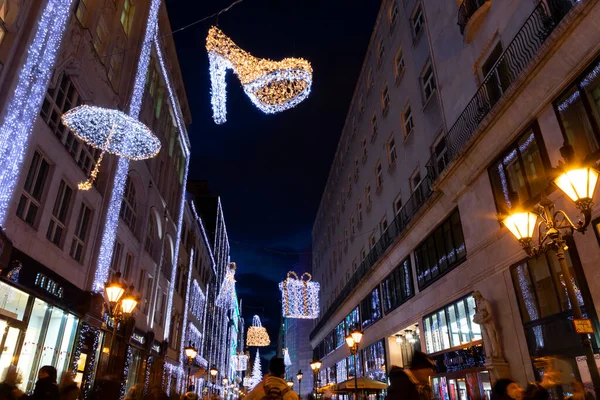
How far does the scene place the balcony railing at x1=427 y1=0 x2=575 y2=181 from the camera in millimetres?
10758

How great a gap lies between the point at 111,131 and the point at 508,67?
12.7 meters

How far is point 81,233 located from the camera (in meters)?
15.8

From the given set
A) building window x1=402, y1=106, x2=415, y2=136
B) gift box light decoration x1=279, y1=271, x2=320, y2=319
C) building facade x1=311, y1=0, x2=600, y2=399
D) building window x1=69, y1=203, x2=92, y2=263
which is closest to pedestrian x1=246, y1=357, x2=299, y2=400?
building facade x1=311, y1=0, x2=600, y2=399

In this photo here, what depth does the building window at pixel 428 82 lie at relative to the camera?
2030 cm

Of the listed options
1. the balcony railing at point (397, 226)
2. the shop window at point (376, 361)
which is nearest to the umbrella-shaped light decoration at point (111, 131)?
the balcony railing at point (397, 226)

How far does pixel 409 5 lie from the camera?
2398 cm

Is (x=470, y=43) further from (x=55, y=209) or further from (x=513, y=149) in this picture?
(x=55, y=209)

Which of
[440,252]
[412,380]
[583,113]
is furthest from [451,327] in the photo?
[412,380]

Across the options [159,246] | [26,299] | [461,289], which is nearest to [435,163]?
[461,289]

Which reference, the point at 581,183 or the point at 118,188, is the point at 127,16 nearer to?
the point at 118,188

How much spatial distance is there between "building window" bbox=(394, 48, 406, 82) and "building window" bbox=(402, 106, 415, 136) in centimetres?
258

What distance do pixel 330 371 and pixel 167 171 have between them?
2839 centimetres

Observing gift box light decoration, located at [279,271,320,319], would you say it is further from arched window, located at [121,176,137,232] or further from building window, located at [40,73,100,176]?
building window, located at [40,73,100,176]

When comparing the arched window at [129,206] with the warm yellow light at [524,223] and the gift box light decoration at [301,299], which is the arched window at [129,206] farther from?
the warm yellow light at [524,223]
